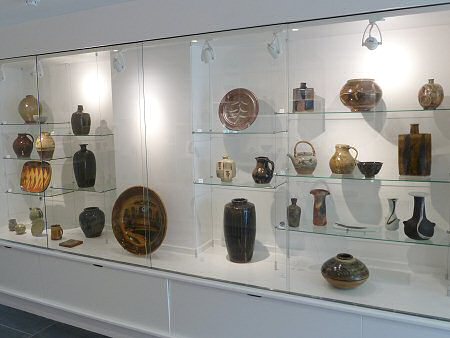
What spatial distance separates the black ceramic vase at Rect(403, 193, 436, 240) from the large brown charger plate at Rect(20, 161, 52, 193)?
2487 mm

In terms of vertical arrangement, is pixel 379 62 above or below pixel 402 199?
above

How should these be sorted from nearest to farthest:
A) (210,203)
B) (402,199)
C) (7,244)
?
(402,199), (210,203), (7,244)

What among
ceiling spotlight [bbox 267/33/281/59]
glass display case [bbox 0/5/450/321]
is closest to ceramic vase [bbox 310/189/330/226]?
glass display case [bbox 0/5/450/321]

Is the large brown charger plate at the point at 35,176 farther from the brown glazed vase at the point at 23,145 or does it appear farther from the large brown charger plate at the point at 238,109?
the large brown charger plate at the point at 238,109

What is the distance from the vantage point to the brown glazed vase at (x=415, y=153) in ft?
6.53

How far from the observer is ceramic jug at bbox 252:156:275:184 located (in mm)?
2379

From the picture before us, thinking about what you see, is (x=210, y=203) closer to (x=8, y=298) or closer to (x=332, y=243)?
(x=332, y=243)

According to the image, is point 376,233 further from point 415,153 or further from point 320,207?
point 415,153

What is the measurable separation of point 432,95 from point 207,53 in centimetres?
122

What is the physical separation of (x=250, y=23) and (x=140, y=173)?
1.22m

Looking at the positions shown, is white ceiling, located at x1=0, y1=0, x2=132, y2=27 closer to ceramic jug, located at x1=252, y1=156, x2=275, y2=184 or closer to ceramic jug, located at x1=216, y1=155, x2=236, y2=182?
ceramic jug, located at x1=216, y1=155, x2=236, y2=182

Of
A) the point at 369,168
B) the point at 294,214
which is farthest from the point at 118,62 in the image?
the point at 369,168

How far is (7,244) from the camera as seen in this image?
2.91 metres

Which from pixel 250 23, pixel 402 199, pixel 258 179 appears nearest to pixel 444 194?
pixel 402 199
